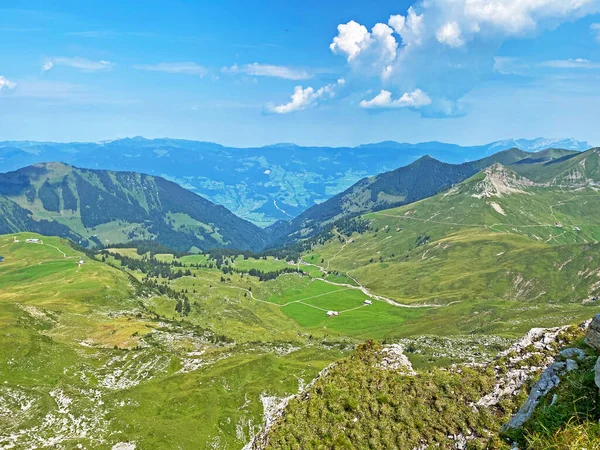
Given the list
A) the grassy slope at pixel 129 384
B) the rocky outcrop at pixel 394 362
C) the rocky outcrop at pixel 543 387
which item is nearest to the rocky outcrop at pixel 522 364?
the rocky outcrop at pixel 543 387

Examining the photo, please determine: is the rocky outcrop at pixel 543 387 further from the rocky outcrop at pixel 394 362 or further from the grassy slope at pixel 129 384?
the grassy slope at pixel 129 384

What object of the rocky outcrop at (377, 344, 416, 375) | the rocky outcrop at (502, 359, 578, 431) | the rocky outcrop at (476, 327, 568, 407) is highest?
the rocky outcrop at (502, 359, 578, 431)

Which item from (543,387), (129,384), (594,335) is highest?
(594,335)

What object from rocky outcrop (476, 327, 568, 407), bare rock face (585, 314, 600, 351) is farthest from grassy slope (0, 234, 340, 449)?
bare rock face (585, 314, 600, 351)

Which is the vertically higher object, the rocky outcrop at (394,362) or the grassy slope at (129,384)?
the rocky outcrop at (394,362)

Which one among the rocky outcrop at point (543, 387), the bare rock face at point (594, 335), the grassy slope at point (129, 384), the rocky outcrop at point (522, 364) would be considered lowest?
the grassy slope at point (129, 384)

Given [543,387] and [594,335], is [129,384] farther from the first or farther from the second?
[594,335]

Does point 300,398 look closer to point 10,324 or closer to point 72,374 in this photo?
point 72,374

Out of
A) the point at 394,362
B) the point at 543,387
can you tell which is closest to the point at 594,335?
the point at 543,387

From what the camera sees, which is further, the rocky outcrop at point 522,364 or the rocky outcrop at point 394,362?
the rocky outcrop at point 394,362

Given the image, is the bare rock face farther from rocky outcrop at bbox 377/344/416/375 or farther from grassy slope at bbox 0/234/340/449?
grassy slope at bbox 0/234/340/449

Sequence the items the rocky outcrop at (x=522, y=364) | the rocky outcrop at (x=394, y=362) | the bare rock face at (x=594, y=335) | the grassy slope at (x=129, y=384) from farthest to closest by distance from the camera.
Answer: the grassy slope at (x=129, y=384) → the rocky outcrop at (x=394, y=362) → the rocky outcrop at (x=522, y=364) → the bare rock face at (x=594, y=335)
